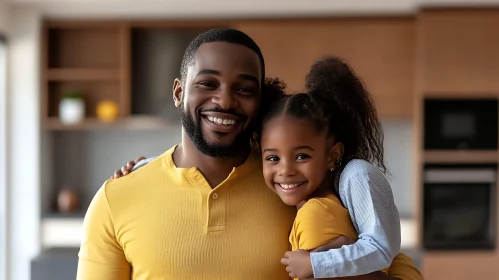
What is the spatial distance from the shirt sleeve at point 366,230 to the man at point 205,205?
65 mm

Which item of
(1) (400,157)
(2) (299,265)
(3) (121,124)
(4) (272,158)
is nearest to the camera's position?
(2) (299,265)

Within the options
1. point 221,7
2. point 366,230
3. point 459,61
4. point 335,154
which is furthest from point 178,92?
point 459,61

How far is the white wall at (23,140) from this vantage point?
4227mm

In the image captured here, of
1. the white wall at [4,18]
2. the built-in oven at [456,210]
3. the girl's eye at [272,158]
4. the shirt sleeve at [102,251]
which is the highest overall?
the white wall at [4,18]

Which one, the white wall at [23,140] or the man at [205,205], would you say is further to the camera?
the white wall at [23,140]

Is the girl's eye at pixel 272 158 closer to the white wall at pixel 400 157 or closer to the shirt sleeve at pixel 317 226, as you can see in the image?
the shirt sleeve at pixel 317 226

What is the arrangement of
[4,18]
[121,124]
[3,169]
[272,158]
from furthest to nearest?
1. [121,124]
2. [3,169]
3. [4,18]
4. [272,158]

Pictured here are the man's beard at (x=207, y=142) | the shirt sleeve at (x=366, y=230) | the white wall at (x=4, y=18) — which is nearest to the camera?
the shirt sleeve at (x=366, y=230)

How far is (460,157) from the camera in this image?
402 centimetres

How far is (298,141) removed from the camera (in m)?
1.20

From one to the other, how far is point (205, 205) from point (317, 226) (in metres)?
0.24

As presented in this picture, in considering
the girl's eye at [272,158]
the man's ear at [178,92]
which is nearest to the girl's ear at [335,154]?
the girl's eye at [272,158]

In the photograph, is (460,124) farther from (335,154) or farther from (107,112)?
(335,154)

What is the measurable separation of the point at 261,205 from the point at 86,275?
0.39 m
